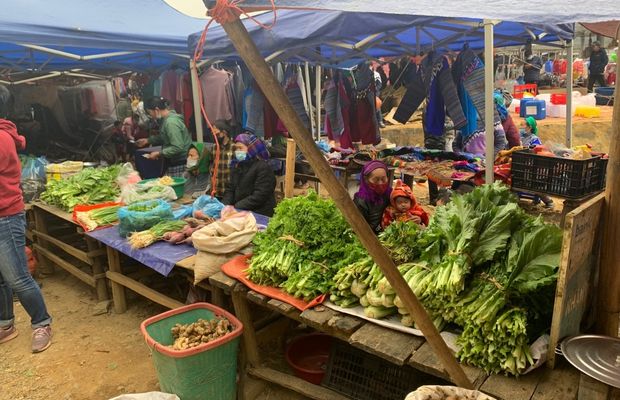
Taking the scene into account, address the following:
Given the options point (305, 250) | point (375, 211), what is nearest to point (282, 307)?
point (305, 250)

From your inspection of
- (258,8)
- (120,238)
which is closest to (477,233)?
(258,8)

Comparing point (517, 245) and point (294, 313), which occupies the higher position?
point (517, 245)

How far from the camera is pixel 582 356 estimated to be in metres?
2.09

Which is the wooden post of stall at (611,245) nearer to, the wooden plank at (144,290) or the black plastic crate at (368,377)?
the black plastic crate at (368,377)

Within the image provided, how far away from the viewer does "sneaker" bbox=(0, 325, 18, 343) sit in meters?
4.40

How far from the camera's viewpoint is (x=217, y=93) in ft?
29.2

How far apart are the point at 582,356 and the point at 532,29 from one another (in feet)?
19.1

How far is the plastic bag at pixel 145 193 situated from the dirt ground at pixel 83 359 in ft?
3.70

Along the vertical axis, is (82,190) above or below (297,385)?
above

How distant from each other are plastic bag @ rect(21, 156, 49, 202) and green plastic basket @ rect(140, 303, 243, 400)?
407cm

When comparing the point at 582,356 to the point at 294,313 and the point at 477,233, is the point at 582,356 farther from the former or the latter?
the point at 294,313

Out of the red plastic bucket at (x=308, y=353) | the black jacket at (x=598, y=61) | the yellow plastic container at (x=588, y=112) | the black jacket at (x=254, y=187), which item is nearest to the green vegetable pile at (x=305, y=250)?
the red plastic bucket at (x=308, y=353)

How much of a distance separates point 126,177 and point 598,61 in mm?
17474

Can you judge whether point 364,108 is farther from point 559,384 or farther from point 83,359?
point 559,384
